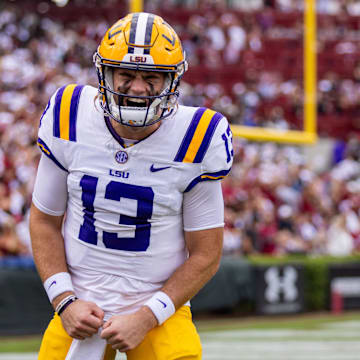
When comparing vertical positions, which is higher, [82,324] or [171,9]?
[171,9]

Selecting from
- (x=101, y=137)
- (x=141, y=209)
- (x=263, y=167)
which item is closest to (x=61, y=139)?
(x=101, y=137)

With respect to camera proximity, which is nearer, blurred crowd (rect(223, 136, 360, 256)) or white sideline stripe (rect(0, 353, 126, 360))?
white sideline stripe (rect(0, 353, 126, 360))

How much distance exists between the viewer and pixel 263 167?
11938 millimetres

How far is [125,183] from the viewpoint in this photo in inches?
94.4

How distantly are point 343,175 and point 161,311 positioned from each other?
12.1 metres

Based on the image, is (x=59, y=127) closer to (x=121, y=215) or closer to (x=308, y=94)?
(x=121, y=215)

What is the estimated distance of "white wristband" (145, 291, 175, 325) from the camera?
7.88 ft

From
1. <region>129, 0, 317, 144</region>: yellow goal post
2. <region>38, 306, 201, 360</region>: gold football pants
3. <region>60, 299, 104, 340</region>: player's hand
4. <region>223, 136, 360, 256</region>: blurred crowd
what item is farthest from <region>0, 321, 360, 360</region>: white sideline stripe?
<region>60, 299, 104, 340</region>: player's hand

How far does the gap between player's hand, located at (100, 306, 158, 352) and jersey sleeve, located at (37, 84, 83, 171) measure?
485mm

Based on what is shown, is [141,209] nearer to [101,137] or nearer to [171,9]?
[101,137]

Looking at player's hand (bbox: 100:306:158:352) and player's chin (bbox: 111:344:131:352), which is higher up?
player's hand (bbox: 100:306:158:352)

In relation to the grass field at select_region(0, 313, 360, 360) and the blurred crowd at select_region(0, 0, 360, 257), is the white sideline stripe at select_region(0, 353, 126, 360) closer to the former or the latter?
the grass field at select_region(0, 313, 360, 360)

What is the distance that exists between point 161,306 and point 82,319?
0.23 metres

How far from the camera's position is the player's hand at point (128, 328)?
232 cm
